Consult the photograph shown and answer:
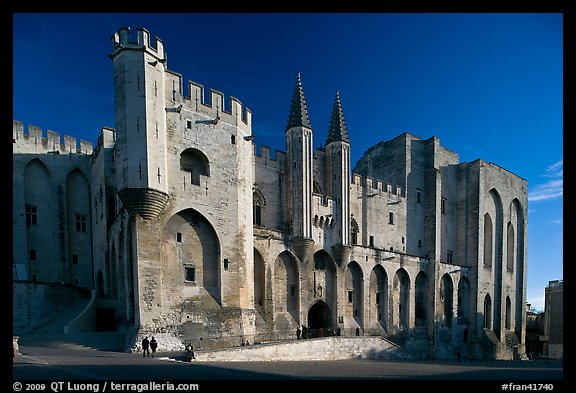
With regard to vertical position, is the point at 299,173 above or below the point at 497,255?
above

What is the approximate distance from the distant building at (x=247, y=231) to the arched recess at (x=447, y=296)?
5.9 inches

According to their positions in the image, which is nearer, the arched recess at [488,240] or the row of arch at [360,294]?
the row of arch at [360,294]

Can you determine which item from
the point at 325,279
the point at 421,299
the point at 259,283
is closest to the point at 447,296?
the point at 421,299

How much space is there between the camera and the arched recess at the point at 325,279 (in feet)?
96.4

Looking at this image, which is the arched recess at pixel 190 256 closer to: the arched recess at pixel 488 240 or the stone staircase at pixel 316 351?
the stone staircase at pixel 316 351

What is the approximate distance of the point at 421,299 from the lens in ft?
120

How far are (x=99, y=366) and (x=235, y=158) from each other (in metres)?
14.4

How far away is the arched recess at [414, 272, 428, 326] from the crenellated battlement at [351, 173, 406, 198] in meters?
8.63

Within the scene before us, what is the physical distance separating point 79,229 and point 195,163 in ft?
47.6

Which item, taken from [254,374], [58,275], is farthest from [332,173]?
[58,275]

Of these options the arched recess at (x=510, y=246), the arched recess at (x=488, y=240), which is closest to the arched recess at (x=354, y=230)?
the arched recess at (x=488, y=240)

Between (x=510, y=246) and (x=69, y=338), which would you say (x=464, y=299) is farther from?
(x=69, y=338)
